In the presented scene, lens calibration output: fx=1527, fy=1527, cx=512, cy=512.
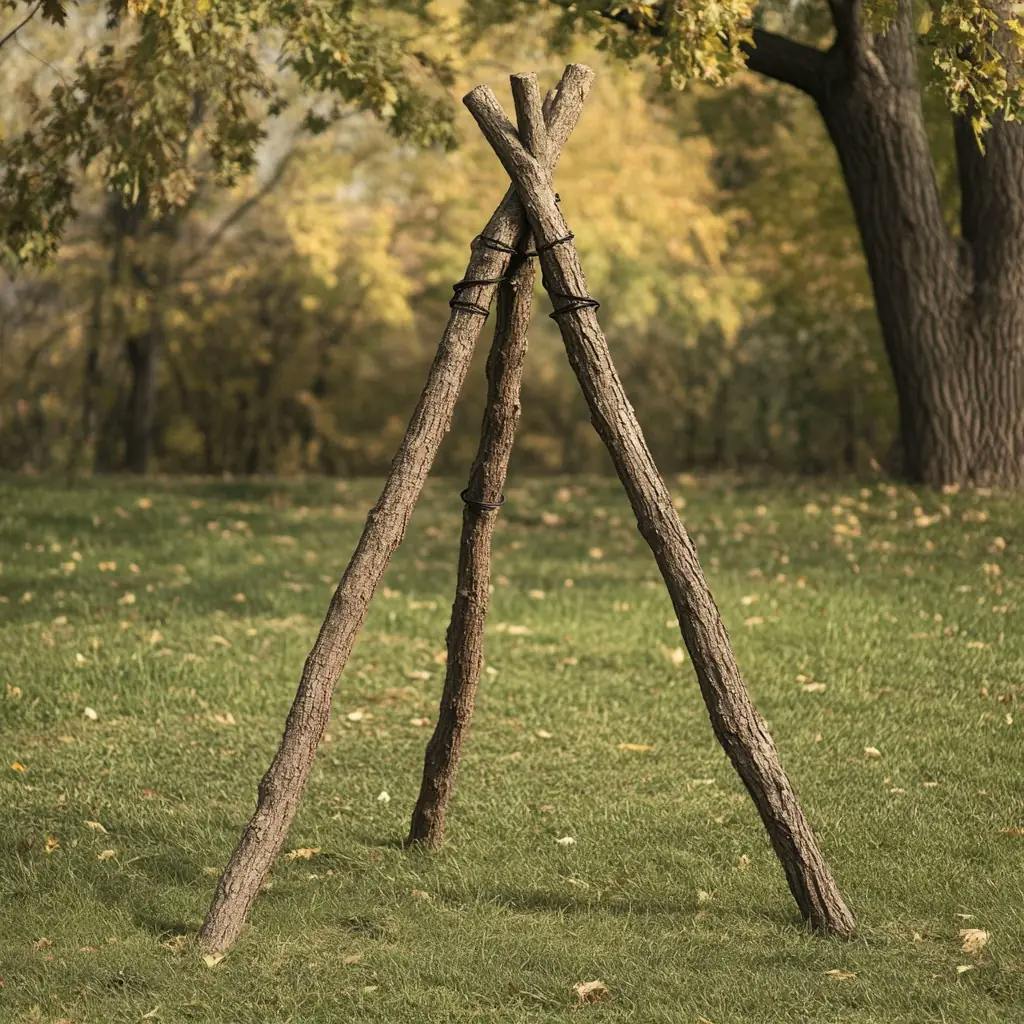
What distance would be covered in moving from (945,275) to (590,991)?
1001 cm

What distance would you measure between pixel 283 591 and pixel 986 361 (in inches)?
256

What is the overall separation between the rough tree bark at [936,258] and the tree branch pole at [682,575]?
8.75 metres

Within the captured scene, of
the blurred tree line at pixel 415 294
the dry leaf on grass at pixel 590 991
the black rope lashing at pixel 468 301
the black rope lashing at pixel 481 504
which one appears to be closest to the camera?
the dry leaf on grass at pixel 590 991

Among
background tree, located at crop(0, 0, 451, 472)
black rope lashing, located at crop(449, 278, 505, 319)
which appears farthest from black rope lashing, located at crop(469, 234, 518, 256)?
background tree, located at crop(0, 0, 451, 472)

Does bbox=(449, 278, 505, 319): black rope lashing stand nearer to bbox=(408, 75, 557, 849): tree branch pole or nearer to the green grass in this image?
bbox=(408, 75, 557, 849): tree branch pole

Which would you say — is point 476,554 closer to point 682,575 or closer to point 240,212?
point 682,575

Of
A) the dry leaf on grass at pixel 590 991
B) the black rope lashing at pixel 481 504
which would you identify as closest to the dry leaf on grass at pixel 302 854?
the black rope lashing at pixel 481 504

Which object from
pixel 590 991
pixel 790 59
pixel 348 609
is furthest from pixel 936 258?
pixel 590 991

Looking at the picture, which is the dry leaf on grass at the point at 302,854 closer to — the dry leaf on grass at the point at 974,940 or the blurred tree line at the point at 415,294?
the dry leaf on grass at the point at 974,940

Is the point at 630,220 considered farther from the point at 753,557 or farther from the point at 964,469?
the point at 753,557

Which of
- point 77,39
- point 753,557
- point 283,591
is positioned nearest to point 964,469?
point 753,557

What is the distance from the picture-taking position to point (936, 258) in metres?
13.0

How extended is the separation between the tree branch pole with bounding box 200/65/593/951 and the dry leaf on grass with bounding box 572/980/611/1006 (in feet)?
3.25

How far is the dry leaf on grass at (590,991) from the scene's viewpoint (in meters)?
4.21
